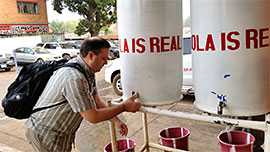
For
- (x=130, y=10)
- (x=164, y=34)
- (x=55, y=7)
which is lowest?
(x=164, y=34)

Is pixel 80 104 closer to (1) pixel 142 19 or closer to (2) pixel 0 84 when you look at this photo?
(1) pixel 142 19

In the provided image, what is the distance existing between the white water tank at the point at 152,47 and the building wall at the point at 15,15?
22721 millimetres

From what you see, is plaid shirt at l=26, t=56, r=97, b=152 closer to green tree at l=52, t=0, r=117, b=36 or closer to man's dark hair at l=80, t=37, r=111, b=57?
man's dark hair at l=80, t=37, r=111, b=57

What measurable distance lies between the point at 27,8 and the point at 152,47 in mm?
24824

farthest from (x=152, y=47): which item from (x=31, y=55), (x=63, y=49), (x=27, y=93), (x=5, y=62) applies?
(x=63, y=49)

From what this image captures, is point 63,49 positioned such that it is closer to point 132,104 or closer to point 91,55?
point 91,55

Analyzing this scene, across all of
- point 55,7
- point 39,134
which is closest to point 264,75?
point 39,134

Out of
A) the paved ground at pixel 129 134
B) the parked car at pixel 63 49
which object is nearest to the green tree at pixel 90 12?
the parked car at pixel 63 49

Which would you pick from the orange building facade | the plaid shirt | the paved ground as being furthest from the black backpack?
the orange building facade

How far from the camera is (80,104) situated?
184cm

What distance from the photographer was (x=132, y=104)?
1.89 metres

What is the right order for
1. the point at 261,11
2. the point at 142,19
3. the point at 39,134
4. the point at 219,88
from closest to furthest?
the point at 261,11 < the point at 219,88 < the point at 142,19 < the point at 39,134

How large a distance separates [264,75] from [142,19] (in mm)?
815

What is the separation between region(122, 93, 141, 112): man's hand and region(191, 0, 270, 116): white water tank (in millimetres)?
496
